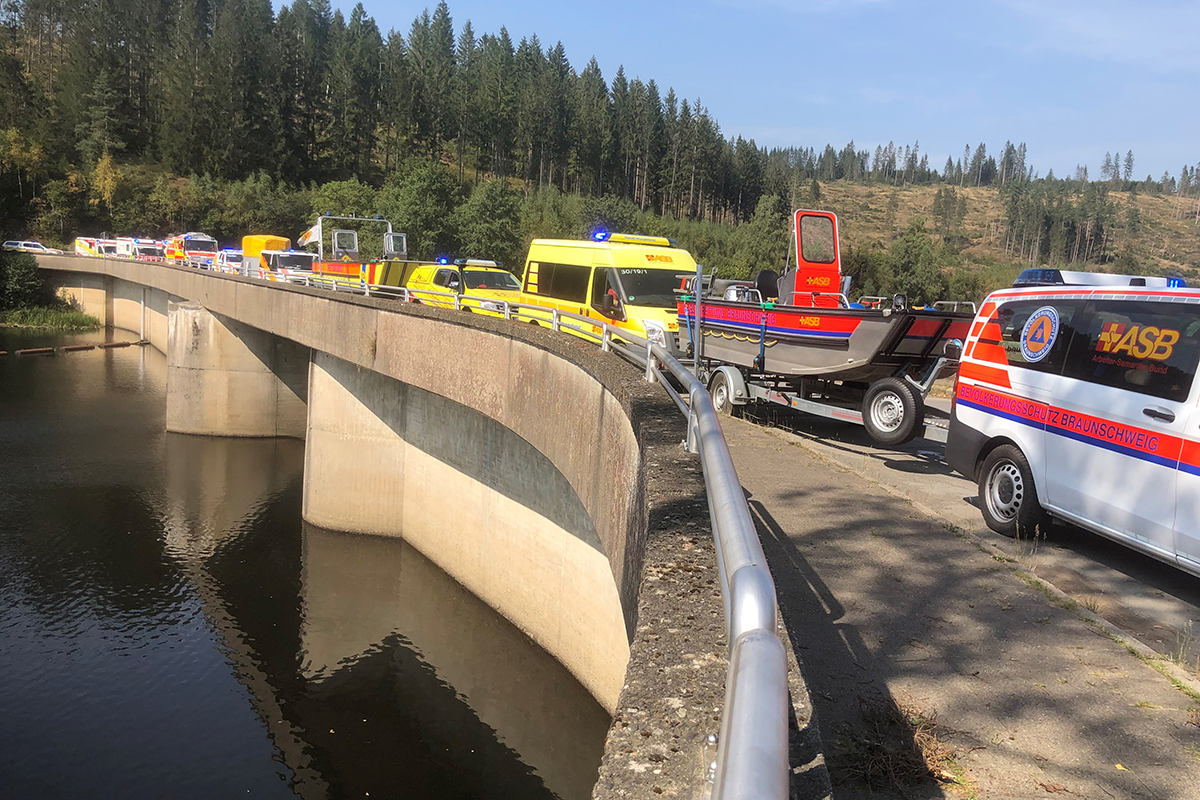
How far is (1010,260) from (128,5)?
111m

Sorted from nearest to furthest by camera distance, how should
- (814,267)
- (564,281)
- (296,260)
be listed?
(814,267)
(564,281)
(296,260)

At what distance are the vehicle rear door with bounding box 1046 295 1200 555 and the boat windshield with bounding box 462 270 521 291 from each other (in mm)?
16890

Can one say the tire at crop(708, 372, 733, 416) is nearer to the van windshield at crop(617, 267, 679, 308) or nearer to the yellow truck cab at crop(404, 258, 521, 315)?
the van windshield at crop(617, 267, 679, 308)

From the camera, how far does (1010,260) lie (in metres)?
113

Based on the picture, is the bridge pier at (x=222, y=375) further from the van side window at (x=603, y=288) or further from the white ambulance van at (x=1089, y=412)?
the white ambulance van at (x=1089, y=412)

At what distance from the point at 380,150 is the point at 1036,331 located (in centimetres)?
10303

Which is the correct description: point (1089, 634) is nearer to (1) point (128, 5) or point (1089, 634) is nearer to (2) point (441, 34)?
(1) point (128, 5)

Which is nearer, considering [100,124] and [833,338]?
[833,338]

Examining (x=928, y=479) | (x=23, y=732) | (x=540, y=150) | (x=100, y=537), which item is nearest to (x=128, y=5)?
(x=540, y=150)

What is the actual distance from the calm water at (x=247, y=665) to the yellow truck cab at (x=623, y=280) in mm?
6081

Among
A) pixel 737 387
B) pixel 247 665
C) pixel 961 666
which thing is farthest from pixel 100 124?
pixel 961 666

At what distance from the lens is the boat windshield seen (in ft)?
73.0

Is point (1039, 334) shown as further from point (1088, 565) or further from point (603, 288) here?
point (603, 288)

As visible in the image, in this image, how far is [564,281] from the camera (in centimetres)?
1653
